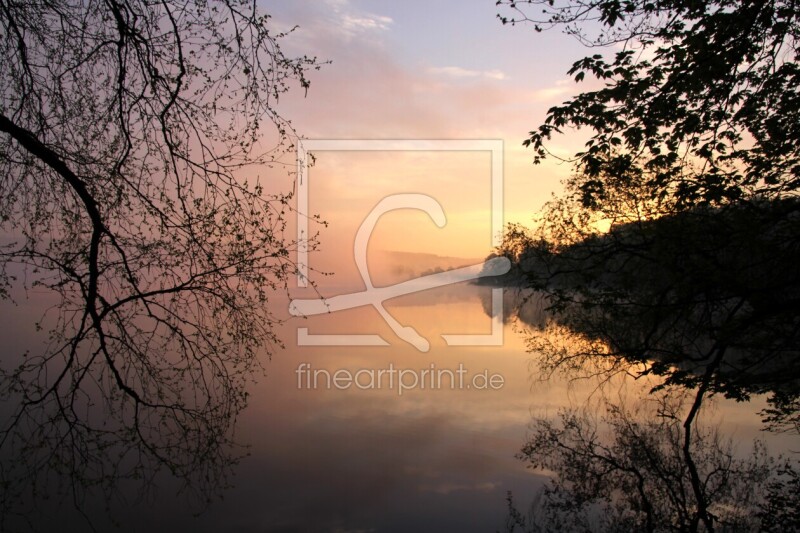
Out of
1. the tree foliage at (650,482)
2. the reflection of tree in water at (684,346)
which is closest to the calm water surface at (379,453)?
the tree foliage at (650,482)

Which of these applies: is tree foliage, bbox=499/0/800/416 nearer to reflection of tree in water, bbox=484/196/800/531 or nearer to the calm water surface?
reflection of tree in water, bbox=484/196/800/531

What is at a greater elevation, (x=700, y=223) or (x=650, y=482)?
(x=700, y=223)

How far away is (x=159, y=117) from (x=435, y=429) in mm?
9185

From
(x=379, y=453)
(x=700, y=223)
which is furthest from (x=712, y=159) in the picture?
(x=379, y=453)

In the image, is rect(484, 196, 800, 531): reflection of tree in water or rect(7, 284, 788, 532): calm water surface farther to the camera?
rect(7, 284, 788, 532): calm water surface

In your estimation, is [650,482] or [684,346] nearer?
[650,482]

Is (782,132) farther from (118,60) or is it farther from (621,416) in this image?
(118,60)

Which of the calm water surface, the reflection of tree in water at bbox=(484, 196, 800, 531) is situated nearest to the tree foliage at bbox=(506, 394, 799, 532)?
the reflection of tree in water at bbox=(484, 196, 800, 531)

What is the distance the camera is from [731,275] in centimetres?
731

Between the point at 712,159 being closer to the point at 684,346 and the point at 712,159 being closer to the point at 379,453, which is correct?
the point at 684,346

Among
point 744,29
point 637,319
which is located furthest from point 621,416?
point 744,29

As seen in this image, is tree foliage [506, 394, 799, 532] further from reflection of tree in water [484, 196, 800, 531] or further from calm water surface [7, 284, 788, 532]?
calm water surface [7, 284, 788, 532]

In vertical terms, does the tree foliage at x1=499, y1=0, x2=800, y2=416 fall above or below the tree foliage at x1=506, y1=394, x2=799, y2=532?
above

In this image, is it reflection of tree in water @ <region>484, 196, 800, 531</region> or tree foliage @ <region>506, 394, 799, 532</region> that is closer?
tree foliage @ <region>506, 394, 799, 532</region>
